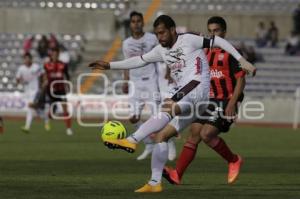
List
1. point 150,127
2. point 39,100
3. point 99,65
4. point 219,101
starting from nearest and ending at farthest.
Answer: point 150,127 < point 99,65 < point 219,101 < point 39,100

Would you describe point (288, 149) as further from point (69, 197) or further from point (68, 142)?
point (69, 197)

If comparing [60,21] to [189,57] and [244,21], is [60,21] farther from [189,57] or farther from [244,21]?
[189,57]

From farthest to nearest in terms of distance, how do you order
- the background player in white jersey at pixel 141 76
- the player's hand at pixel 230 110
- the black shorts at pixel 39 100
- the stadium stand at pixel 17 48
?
the stadium stand at pixel 17 48
the black shorts at pixel 39 100
the background player in white jersey at pixel 141 76
the player's hand at pixel 230 110

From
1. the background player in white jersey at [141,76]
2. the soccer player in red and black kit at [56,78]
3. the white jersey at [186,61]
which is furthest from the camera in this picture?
the soccer player in red and black kit at [56,78]

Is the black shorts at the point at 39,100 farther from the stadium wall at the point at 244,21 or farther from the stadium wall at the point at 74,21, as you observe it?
the stadium wall at the point at 244,21

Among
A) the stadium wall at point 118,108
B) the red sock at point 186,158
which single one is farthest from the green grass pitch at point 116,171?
the stadium wall at point 118,108

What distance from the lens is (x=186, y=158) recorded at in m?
12.2

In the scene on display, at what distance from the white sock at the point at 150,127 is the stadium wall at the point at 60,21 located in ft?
87.6

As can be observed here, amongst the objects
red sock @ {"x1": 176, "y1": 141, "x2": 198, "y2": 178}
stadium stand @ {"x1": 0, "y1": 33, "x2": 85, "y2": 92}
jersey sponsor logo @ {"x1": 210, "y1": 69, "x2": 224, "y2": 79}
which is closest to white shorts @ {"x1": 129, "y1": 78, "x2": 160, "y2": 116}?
jersey sponsor logo @ {"x1": 210, "y1": 69, "x2": 224, "y2": 79}

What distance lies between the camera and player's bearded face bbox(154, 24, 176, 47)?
1104 centimetres

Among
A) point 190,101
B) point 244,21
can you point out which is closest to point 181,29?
point 244,21

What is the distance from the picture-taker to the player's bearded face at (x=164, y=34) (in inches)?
435

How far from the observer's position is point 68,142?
2125cm

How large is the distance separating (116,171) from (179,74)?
10.3 ft
